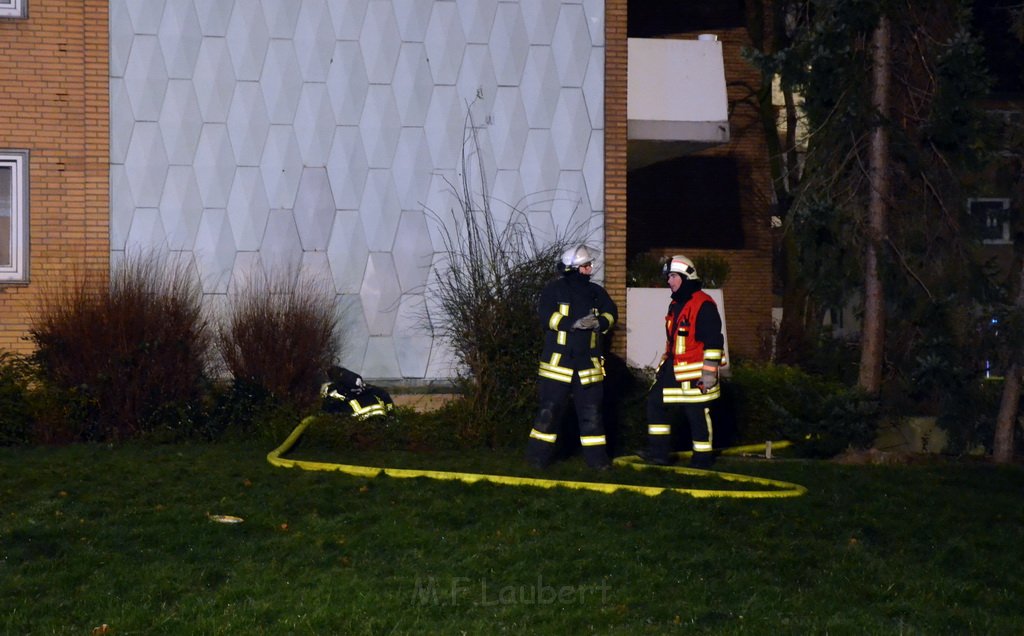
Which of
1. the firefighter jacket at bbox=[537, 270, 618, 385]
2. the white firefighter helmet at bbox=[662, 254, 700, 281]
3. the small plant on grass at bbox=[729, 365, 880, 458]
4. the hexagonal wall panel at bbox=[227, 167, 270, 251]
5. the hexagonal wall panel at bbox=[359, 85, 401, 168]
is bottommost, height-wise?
the small plant on grass at bbox=[729, 365, 880, 458]

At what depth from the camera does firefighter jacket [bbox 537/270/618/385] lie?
1063 centimetres

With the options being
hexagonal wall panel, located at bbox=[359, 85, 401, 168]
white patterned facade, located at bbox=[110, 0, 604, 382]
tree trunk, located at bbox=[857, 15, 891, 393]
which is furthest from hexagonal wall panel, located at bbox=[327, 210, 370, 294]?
tree trunk, located at bbox=[857, 15, 891, 393]

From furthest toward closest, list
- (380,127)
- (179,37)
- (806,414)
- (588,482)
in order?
(380,127) → (179,37) → (806,414) → (588,482)

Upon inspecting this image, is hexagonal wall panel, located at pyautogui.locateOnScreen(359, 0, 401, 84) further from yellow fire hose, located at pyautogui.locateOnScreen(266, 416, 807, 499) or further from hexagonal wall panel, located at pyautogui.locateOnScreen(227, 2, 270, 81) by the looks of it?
yellow fire hose, located at pyautogui.locateOnScreen(266, 416, 807, 499)

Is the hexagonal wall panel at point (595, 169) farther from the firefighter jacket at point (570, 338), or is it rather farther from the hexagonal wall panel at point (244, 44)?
the hexagonal wall panel at point (244, 44)

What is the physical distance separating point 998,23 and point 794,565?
67.6ft

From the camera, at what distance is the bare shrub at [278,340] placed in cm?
1280

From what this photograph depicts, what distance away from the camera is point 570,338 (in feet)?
34.9

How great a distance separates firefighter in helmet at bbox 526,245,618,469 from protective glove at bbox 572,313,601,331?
0.01 metres

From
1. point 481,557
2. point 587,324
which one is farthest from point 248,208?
point 481,557

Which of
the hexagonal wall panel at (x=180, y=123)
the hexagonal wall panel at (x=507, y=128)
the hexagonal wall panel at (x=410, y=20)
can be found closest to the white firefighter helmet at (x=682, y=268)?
the hexagonal wall panel at (x=507, y=128)

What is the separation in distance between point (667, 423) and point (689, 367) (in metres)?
0.59

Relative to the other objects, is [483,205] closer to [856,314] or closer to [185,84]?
[185,84]

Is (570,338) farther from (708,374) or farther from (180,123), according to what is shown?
(180,123)
